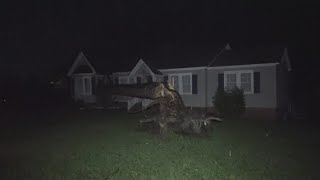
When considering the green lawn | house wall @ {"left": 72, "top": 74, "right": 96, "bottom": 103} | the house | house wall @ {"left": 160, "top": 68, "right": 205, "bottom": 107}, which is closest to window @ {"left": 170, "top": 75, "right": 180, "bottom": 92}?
the house

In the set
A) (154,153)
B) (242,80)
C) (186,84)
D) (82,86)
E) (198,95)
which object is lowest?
(154,153)

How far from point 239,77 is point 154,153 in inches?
580

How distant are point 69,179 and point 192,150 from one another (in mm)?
5129

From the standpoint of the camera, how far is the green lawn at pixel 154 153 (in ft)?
33.1

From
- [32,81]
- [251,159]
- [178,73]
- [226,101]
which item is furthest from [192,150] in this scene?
[32,81]

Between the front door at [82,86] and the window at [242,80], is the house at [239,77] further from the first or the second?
the front door at [82,86]

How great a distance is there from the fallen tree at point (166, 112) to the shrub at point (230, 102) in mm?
8073

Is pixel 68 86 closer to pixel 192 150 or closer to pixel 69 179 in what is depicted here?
pixel 192 150

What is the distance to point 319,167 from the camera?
11.0 m

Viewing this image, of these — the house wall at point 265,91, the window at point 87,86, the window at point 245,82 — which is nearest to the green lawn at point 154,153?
the house wall at point 265,91

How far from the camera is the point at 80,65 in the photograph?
37156mm

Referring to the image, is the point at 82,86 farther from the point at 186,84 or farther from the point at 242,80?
the point at 242,80

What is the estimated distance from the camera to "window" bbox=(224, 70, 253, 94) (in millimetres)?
26297

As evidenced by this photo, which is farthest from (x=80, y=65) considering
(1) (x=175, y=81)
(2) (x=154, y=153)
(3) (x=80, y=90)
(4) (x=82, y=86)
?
(2) (x=154, y=153)
